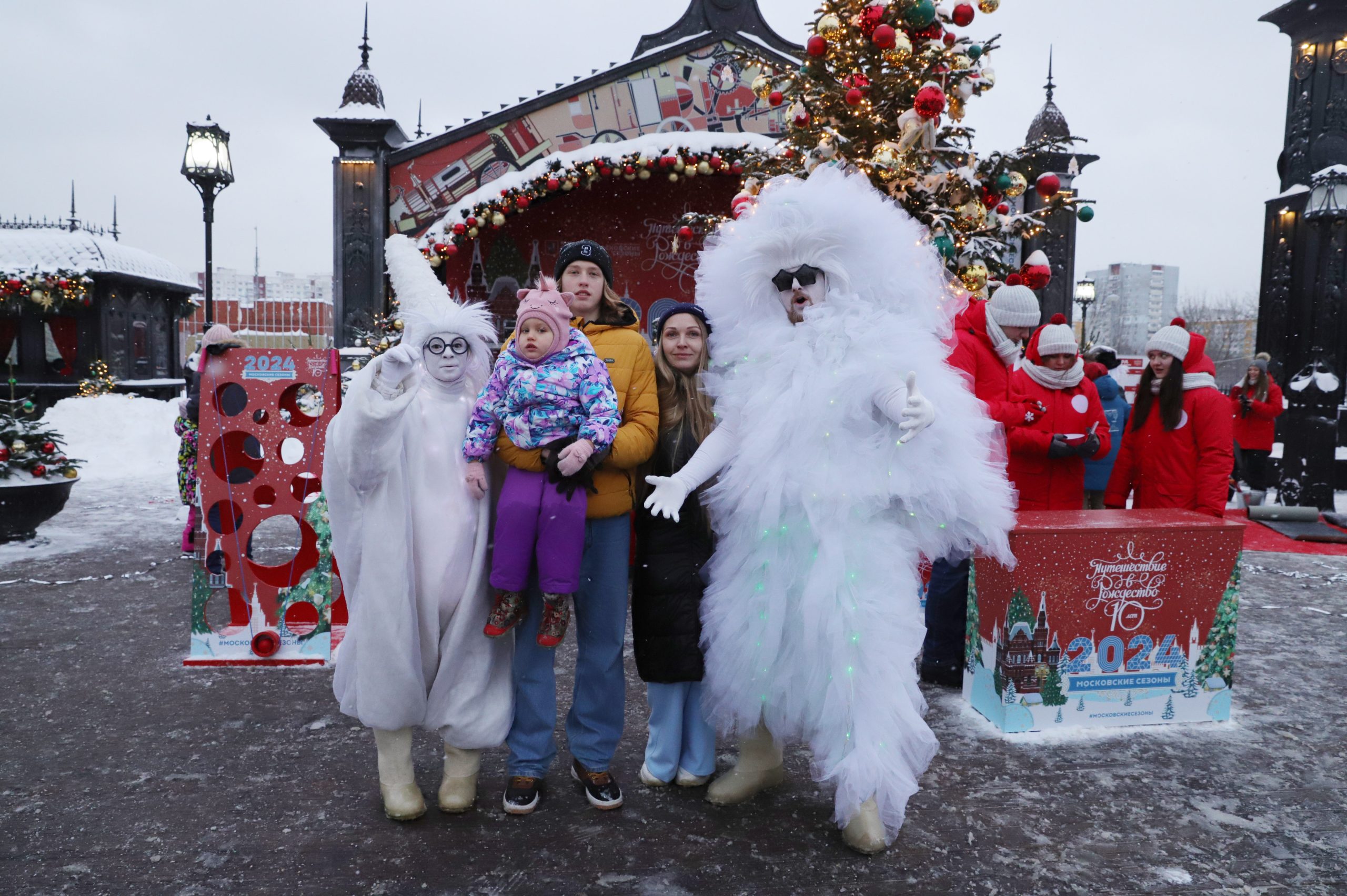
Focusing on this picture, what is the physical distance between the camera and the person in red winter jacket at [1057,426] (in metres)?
4.27

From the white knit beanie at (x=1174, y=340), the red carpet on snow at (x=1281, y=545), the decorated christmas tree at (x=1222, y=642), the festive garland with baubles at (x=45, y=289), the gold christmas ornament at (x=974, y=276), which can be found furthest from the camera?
the festive garland with baubles at (x=45, y=289)

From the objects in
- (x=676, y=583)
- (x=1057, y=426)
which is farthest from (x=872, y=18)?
(x=676, y=583)

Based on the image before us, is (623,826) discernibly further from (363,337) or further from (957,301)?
(363,337)

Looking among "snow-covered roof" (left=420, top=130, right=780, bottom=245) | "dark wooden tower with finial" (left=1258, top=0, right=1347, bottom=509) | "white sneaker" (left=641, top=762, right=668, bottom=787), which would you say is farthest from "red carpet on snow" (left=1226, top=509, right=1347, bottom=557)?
"white sneaker" (left=641, top=762, right=668, bottom=787)

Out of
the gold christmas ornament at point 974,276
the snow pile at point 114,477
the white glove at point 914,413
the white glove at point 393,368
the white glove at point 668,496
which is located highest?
the gold christmas ornament at point 974,276

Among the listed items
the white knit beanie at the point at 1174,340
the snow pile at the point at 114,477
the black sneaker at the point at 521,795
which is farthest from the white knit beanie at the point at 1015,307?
the snow pile at the point at 114,477

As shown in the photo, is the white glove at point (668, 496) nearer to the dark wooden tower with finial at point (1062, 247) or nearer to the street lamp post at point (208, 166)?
the street lamp post at point (208, 166)

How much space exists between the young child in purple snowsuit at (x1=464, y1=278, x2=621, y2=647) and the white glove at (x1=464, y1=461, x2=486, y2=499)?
1.4 inches

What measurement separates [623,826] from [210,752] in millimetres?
1771

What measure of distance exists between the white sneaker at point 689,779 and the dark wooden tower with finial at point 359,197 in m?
8.18

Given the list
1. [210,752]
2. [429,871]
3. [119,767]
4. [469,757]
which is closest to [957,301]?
[469,757]

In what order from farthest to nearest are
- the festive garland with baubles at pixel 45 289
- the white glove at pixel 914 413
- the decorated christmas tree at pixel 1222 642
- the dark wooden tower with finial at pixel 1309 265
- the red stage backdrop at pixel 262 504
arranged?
the festive garland with baubles at pixel 45 289 < the dark wooden tower with finial at pixel 1309 265 < the red stage backdrop at pixel 262 504 < the decorated christmas tree at pixel 1222 642 < the white glove at pixel 914 413

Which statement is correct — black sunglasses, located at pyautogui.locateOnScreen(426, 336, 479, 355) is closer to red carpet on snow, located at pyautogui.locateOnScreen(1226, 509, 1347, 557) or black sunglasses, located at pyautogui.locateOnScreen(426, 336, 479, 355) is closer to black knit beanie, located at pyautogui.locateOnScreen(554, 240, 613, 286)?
black knit beanie, located at pyautogui.locateOnScreen(554, 240, 613, 286)

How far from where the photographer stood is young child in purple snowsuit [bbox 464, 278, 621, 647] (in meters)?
2.72
